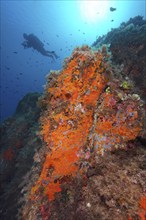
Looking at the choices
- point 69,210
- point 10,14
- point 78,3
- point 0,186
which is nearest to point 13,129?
point 0,186

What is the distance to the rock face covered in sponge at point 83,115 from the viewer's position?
274cm

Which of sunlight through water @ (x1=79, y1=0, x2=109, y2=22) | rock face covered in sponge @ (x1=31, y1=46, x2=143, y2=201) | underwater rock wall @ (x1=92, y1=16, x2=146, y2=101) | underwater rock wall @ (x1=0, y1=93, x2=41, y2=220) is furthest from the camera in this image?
sunlight through water @ (x1=79, y1=0, x2=109, y2=22)

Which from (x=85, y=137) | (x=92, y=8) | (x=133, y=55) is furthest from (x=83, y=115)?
(x=92, y=8)

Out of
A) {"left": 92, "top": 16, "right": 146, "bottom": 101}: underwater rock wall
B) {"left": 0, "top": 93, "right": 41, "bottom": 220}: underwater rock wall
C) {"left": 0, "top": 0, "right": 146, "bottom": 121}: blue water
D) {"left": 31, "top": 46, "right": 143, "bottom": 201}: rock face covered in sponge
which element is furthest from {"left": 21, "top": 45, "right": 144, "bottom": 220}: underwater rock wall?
{"left": 0, "top": 0, "right": 146, "bottom": 121}: blue water

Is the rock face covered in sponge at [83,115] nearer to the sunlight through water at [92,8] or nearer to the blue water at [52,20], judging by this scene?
the blue water at [52,20]

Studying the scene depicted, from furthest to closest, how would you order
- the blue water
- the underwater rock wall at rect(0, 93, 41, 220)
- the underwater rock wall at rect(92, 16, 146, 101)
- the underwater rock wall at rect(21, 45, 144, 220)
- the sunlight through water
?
the sunlight through water
the blue water
the underwater rock wall at rect(92, 16, 146, 101)
the underwater rock wall at rect(0, 93, 41, 220)
the underwater rock wall at rect(21, 45, 144, 220)

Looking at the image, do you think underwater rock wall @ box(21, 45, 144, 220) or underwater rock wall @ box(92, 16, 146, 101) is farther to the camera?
underwater rock wall @ box(92, 16, 146, 101)

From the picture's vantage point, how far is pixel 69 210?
244cm

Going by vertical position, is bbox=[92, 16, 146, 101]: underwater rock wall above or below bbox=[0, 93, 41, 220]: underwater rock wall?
above

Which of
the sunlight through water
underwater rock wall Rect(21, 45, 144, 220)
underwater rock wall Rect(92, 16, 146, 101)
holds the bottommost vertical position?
underwater rock wall Rect(21, 45, 144, 220)

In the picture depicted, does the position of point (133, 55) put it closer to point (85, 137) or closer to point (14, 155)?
point (85, 137)

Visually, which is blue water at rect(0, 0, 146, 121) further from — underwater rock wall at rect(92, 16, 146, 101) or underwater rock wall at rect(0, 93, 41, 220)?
underwater rock wall at rect(92, 16, 146, 101)

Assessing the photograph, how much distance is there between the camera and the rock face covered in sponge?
2.74 m

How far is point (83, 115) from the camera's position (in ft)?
10.3
